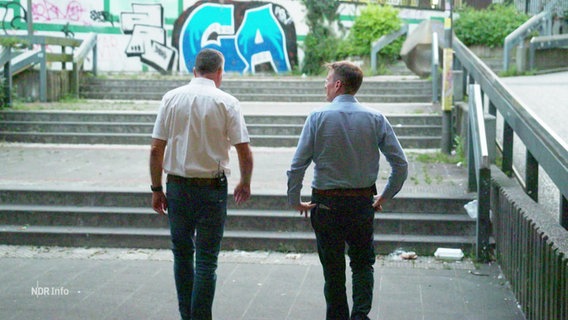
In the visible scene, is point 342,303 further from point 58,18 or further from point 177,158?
point 58,18

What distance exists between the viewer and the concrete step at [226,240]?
27.7ft

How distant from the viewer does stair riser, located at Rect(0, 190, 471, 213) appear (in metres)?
8.98

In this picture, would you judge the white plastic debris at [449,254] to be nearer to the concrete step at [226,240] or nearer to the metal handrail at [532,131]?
the concrete step at [226,240]

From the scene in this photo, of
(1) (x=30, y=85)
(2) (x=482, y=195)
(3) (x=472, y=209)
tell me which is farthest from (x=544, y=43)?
(2) (x=482, y=195)

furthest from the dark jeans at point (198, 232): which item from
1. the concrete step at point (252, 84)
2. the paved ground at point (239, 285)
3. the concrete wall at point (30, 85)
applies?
the concrete wall at point (30, 85)

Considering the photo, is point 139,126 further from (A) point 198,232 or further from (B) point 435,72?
(A) point 198,232

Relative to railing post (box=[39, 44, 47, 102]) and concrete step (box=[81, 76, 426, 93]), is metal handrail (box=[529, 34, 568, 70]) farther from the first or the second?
railing post (box=[39, 44, 47, 102])

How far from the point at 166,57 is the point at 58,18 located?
2.98m

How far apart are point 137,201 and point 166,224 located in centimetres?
52

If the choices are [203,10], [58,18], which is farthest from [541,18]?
[58,18]

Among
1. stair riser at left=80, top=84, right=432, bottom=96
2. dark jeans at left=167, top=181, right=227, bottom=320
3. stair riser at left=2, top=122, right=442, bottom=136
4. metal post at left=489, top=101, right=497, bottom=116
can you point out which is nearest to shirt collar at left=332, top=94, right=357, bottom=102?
dark jeans at left=167, top=181, right=227, bottom=320

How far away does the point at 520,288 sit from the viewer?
6.38 metres

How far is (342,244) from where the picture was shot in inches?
217

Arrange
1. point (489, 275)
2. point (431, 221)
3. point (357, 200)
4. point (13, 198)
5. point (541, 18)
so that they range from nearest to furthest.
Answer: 1. point (357, 200)
2. point (489, 275)
3. point (431, 221)
4. point (13, 198)
5. point (541, 18)
